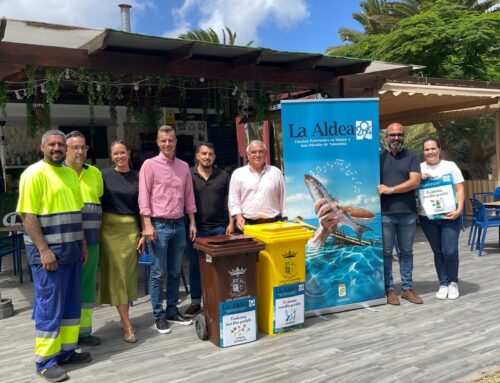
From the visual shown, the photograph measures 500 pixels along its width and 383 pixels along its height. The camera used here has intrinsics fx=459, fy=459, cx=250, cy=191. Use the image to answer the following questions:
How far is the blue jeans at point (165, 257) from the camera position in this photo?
3.93m

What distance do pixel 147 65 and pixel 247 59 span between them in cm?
118

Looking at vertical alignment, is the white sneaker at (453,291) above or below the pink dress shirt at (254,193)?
below

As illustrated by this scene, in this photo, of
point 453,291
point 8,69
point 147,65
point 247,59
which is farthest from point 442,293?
point 8,69

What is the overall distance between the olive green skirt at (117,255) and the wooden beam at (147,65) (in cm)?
198

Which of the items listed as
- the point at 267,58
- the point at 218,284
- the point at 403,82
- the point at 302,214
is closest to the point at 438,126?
the point at 403,82

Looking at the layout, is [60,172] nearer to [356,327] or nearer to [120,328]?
[120,328]

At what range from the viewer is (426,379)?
120 inches

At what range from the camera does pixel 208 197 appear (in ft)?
14.2

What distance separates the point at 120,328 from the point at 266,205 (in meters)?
1.79

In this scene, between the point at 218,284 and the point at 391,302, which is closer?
the point at 218,284

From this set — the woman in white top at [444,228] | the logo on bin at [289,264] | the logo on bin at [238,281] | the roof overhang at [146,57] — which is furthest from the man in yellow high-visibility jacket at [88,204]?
the woman in white top at [444,228]

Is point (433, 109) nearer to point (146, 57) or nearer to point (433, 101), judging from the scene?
point (433, 101)

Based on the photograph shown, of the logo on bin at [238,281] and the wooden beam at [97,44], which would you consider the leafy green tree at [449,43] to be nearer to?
the wooden beam at [97,44]

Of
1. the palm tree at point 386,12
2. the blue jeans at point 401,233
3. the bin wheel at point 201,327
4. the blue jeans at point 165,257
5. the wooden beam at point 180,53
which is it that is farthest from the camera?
the palm tree at point 386,12
